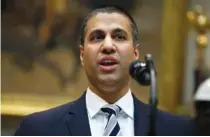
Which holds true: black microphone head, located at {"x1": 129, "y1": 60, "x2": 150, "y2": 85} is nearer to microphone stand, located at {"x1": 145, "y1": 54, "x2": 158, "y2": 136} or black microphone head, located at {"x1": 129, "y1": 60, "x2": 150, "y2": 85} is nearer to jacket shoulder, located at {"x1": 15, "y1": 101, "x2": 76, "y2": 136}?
microphone stand, located at {"x1": 145, "y1": 54, "x2": 158, "y2": 136}

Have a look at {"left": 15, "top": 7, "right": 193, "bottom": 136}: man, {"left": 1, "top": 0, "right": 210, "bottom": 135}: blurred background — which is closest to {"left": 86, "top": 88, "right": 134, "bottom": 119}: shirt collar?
{"left": 15, "top": 7, "right": 193, "bottom": 136}: man

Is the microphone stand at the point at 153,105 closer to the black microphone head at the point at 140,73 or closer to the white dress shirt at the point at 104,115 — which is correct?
the black microphone head at the point at 140,73

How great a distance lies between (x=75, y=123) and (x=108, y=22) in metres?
0.31

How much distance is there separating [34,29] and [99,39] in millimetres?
1894

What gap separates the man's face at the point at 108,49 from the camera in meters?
1.46

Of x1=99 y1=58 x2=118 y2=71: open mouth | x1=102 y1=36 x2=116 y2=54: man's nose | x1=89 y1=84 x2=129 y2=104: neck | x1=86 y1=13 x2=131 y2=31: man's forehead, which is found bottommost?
x1=89 y1=84 x2=129 y2=104: neck

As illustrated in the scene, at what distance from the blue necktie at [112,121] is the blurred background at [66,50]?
1458 millimetres

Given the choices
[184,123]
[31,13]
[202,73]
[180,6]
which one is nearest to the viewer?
[184,123]

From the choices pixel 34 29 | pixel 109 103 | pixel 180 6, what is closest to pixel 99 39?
pixel 109 103

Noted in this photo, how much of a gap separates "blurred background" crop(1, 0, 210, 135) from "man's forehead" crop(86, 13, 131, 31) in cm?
142

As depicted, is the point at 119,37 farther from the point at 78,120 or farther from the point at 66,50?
the point at 66,50

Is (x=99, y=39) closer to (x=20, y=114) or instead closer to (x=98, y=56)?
(x=98, y=56)

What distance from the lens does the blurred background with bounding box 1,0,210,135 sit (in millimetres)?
3053

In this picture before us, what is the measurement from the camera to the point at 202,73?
2.80 metres
